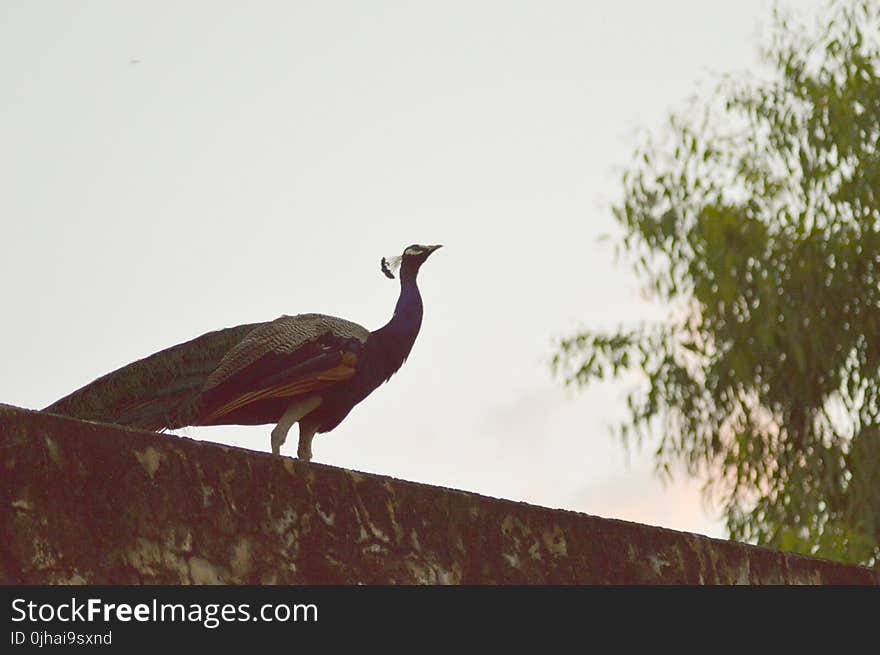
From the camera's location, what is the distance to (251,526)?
3455 mm

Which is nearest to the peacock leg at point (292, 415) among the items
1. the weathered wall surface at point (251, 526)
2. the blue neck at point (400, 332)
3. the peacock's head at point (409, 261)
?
the blue neck at point (400, 332)

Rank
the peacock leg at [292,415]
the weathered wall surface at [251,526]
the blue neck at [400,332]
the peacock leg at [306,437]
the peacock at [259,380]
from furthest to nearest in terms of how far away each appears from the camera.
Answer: the blue neck at [400,332] → the peacock leg at [306,437] → the peacock leg at [292,415] → the peacock at [259,380] → the weathered wall surface at [251,526]

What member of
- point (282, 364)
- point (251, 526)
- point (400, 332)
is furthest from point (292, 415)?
point (251, 526)

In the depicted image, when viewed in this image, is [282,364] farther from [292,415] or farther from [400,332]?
[400,332]

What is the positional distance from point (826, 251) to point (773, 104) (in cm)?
175

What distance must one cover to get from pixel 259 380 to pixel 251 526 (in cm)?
213

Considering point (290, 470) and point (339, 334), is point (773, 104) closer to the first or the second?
point (339, 334)

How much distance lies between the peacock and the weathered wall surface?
1.75 meters

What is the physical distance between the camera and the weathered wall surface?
3.03 m

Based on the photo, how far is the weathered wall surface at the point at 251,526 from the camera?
3.03 meters

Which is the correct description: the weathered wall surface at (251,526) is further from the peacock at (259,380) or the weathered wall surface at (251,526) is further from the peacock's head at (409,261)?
the peacock's head at (409,261)

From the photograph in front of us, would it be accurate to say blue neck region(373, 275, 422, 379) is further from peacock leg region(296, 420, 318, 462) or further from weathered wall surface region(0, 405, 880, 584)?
weathered wall surface region(0, 405, 880, 584)

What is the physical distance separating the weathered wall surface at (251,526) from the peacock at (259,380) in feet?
5.73

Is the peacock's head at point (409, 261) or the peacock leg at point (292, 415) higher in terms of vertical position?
the peacock's head at point (409, 261)
